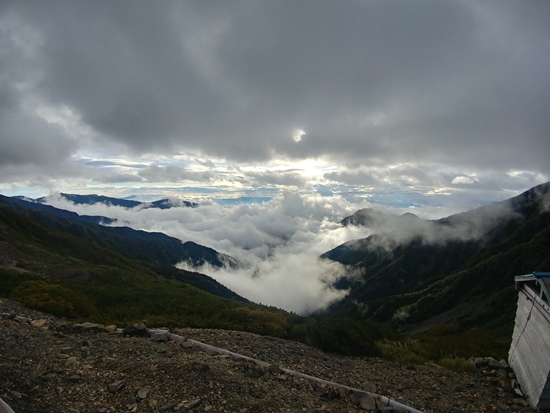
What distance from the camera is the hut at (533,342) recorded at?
10109 millimetres

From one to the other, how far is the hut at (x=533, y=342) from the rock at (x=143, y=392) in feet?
37.7

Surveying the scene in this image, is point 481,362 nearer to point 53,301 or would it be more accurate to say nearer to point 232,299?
point 53,301

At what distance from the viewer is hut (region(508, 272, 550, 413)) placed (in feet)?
33.2

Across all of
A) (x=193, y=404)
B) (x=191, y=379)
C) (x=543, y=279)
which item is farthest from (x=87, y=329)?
(x=543, y=279)

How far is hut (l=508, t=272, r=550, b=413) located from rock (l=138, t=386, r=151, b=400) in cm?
1148

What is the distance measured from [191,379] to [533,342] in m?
11.7

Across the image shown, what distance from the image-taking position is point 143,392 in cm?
848

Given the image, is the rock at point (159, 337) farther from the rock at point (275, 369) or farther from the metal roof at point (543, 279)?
the metal roof at point (543, 279)

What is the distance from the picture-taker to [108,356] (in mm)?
10719

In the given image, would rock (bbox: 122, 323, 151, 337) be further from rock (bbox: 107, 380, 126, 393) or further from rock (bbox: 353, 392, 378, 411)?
rock (bbox: 353, 392, 378, 411)

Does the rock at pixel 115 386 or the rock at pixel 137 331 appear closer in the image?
the rock at pixel 115 386

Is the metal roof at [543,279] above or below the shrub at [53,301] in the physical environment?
above

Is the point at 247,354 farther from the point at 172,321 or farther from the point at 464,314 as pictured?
the point at 464,314

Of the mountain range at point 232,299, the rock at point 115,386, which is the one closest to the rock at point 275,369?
the rock at point 115,386
